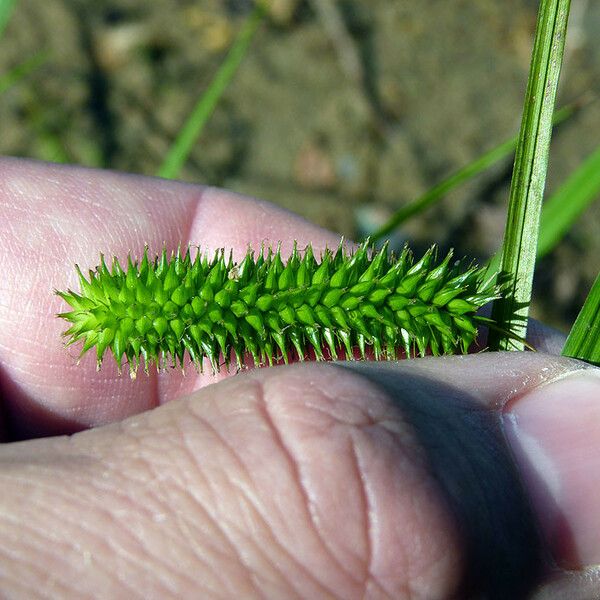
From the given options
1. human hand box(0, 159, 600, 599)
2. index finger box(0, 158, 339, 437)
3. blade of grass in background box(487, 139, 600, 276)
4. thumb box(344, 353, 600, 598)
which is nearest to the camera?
human hand box(0, 159, 600, 599)

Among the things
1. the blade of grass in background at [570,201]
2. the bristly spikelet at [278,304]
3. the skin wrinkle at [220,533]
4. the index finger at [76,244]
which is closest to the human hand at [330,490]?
the skin wrinkle at [220,533]

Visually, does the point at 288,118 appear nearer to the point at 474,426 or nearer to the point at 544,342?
the point at 544,342

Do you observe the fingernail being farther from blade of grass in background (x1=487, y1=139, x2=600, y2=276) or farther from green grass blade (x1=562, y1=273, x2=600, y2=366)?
blade of grass in background (x1=487, y1=139, x2=600, y2=276)

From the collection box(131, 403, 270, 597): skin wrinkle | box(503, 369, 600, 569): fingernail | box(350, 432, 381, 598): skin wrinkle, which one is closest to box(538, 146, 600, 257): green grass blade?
box(503, 369, 600, 569): fingernail

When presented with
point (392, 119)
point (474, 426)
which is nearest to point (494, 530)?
point (474, 426)

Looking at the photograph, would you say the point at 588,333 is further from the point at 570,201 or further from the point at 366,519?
the point at 366,519
